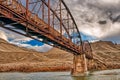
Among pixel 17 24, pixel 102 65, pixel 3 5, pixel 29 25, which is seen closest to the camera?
pixel 3 5

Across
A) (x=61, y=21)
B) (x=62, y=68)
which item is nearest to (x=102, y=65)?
(x=62, y=68)

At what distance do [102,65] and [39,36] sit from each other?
12218cm

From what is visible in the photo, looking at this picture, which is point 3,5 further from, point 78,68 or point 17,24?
point 78,68

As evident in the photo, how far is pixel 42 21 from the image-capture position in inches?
2016

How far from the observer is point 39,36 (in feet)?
179

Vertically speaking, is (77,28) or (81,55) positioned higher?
(77,28)

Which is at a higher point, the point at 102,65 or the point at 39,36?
the point at 39,36

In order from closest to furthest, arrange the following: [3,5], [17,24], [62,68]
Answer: [3,5]
[17,24]
[62,68]

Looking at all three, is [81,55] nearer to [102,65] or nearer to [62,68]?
[62,68]

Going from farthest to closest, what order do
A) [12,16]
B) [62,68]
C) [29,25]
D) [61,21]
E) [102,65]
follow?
[102,65], [62,68], [61,21], [29,25], [12,16]

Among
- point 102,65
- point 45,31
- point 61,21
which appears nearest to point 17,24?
point 45,31

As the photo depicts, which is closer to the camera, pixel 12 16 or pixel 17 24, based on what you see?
pixel 12 16

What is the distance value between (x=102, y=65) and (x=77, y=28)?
3254 inches

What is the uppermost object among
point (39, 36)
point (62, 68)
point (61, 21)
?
point (61, 21)
